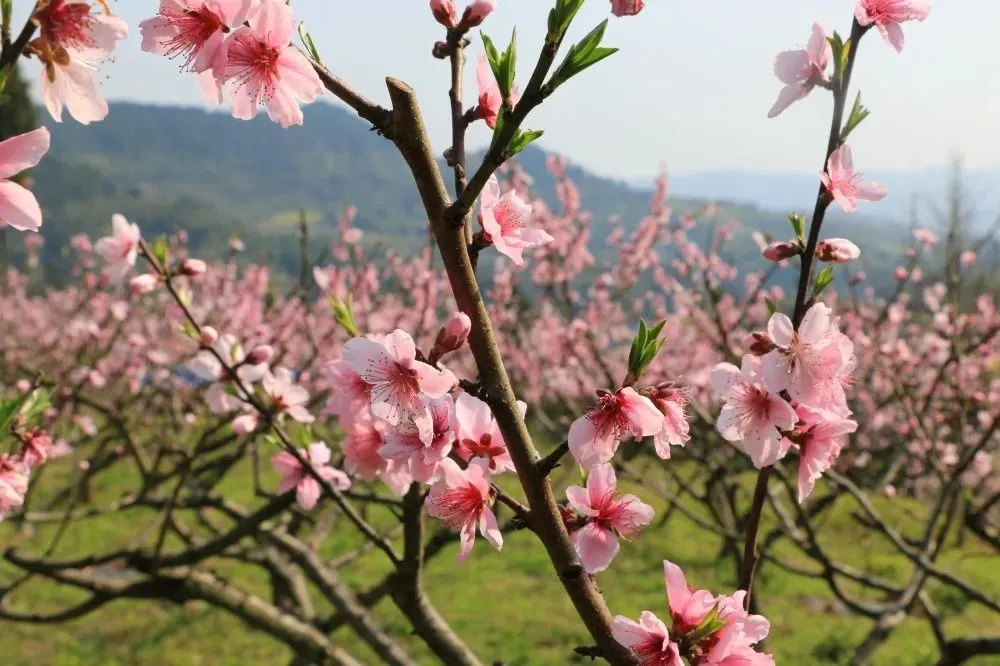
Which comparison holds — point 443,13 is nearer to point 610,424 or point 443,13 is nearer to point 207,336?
point 610,424

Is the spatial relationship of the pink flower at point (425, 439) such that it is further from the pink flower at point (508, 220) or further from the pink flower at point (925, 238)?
the pink flower at point (925, 238)

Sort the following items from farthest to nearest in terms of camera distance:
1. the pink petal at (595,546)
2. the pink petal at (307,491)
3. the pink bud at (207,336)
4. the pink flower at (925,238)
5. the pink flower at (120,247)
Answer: the pink flower at (925,238) → the pink flower at (120,247) → the pink bud at (207,336) → the pink petal at (307,491) → the pink petal at (595,546)

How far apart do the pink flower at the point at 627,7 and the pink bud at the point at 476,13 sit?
7.0 inches

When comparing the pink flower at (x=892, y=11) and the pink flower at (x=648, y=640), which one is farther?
the pink flower at (x=892, y=11)

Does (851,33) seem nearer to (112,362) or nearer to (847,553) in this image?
(847,553)

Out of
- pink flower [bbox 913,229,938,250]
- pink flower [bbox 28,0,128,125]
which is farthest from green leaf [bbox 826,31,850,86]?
pink flower [bbox 913,229,938,250]

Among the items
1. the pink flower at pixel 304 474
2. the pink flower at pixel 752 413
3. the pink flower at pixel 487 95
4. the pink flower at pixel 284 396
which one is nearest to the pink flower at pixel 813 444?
the pink flower at pixel 752 413

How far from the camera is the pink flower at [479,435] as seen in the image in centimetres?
100

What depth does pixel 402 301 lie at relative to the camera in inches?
420

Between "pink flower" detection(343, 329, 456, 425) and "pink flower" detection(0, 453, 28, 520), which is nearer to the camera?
"pink flower" detection(343, 329, 456, 425)

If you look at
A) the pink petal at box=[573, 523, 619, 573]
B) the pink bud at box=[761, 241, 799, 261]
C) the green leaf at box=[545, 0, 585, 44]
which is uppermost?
the green leaf at box=[545, 0, 585, 44]

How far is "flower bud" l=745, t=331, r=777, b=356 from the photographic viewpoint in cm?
111

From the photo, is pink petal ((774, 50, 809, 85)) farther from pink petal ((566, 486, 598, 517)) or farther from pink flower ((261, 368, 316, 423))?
pink flower ((261, 368, 316, 423))

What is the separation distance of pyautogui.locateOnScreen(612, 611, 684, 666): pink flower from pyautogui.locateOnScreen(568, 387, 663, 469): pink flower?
8.4 inches
